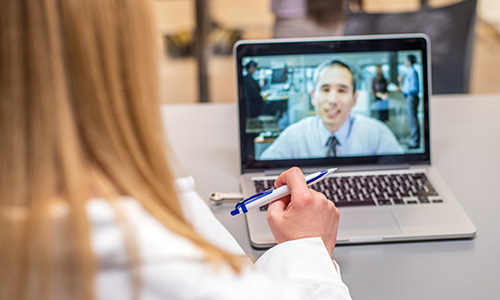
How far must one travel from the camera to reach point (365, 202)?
34.4 inches

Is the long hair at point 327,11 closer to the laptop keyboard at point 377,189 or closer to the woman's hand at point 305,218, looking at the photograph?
the laptop keyboard at point 377,189

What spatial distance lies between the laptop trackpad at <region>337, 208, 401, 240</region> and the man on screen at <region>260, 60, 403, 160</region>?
162mm

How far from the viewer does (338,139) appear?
0.98 m

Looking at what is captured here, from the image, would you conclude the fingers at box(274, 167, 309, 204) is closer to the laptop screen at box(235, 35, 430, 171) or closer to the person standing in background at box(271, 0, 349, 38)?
the laptop screen at box(235, 35, 430, 171)

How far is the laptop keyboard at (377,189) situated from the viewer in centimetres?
88

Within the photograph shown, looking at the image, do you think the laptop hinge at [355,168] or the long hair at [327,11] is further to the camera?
the long hair at [327,11]

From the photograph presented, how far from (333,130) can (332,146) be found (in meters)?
0.03

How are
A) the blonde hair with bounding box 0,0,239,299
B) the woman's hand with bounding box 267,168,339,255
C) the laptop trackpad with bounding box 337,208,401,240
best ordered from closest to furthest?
1. the blonde hair with bounding box 0,0,239,299
2. the woman's hand with bounding box 267,168,339,255
3. the laptop trackpad with bounding box 337,208,401,240

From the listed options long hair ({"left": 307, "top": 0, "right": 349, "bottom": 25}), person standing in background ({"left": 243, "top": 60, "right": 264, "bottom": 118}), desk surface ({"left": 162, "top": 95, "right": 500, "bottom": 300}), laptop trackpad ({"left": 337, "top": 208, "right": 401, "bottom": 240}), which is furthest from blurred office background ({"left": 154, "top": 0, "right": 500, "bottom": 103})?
laptop trackpad ({"left": 337, "top": 208, "right": 401, "bottom": 240})

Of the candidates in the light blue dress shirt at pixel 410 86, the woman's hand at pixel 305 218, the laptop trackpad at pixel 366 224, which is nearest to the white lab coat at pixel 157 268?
the woman's hand at pixel 305 218

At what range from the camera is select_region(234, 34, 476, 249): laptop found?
97 centimetres

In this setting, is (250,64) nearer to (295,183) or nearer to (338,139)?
(338,139)

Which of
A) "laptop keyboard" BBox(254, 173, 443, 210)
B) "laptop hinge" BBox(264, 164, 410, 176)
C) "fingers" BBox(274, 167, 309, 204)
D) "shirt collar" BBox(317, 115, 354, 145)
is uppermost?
"shirt collar" BBox(317, 115, 354, 145)

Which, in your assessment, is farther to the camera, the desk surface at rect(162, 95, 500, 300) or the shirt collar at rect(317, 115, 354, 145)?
the shirt collar at rect(317, 115, 354, 145)
